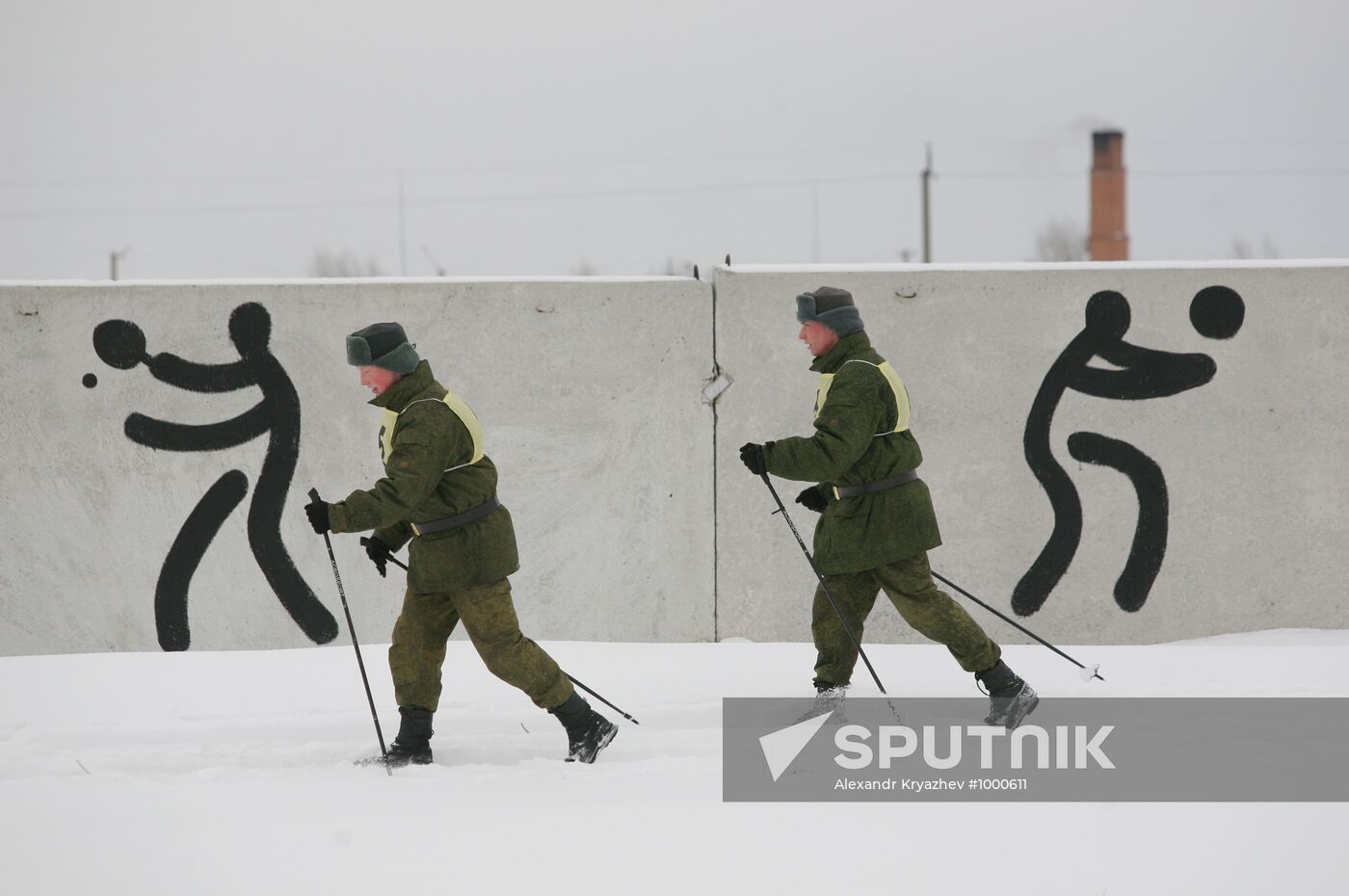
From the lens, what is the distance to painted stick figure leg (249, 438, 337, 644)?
22.5 ft

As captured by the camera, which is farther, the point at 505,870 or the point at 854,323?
the point at 854,323

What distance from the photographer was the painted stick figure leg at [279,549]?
22.5 feet

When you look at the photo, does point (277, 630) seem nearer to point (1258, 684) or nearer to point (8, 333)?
point (8, 333)

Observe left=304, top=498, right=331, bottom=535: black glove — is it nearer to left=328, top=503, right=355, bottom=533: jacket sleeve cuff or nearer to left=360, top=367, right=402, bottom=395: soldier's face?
left=328, top=503, right=355, bottom=533: jacket sleeve cuff

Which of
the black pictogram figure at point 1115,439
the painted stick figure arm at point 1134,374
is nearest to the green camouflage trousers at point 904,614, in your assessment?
the black pictogram figure at point 1115,439

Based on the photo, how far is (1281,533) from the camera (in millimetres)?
6887

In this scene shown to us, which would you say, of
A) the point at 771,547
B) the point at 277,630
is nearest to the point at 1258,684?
the point at 771,547

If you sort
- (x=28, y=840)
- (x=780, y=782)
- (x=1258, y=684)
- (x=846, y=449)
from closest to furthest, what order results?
(x=28, y=840) → (x=780, y=782) → (x=846, y=449) → (x=1258, y=684)

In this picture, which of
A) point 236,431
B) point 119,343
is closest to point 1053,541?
point 236,431

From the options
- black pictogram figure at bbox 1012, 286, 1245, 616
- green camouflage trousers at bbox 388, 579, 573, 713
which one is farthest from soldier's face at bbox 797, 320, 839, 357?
black pictogram figure at bbox 1012, 286, 1245, 616

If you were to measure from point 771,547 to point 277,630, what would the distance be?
2.63 m

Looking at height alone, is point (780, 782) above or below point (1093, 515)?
below

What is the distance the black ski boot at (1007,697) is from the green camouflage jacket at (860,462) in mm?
560

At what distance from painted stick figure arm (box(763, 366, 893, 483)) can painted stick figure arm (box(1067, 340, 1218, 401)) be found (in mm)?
2457
